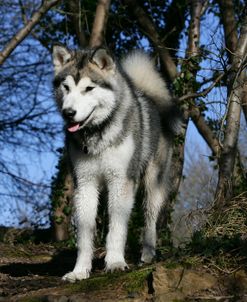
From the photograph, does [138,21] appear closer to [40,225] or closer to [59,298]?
[40,225]

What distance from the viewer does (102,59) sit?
5.66 meters

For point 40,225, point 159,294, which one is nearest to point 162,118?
point 159,294

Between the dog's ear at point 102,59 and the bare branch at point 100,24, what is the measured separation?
3373 millimetres

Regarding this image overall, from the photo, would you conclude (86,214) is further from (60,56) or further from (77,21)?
(77,21)

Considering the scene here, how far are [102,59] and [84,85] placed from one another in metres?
0.35

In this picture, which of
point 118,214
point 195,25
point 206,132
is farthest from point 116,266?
point 206,132

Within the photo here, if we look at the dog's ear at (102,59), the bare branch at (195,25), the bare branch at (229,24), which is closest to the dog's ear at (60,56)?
the dog's ear at (102,59)

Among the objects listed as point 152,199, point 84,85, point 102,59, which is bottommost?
point 152,199

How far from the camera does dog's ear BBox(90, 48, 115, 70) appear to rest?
5.62 m

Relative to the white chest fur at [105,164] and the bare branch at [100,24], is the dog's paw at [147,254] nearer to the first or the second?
the white chest fur at [105,164]

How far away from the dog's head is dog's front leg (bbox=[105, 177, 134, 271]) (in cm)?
59

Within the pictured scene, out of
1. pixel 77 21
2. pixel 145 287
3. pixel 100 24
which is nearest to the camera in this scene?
pixel 145 287

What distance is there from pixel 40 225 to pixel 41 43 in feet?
11.1

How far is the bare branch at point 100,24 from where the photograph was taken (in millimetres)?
9051
